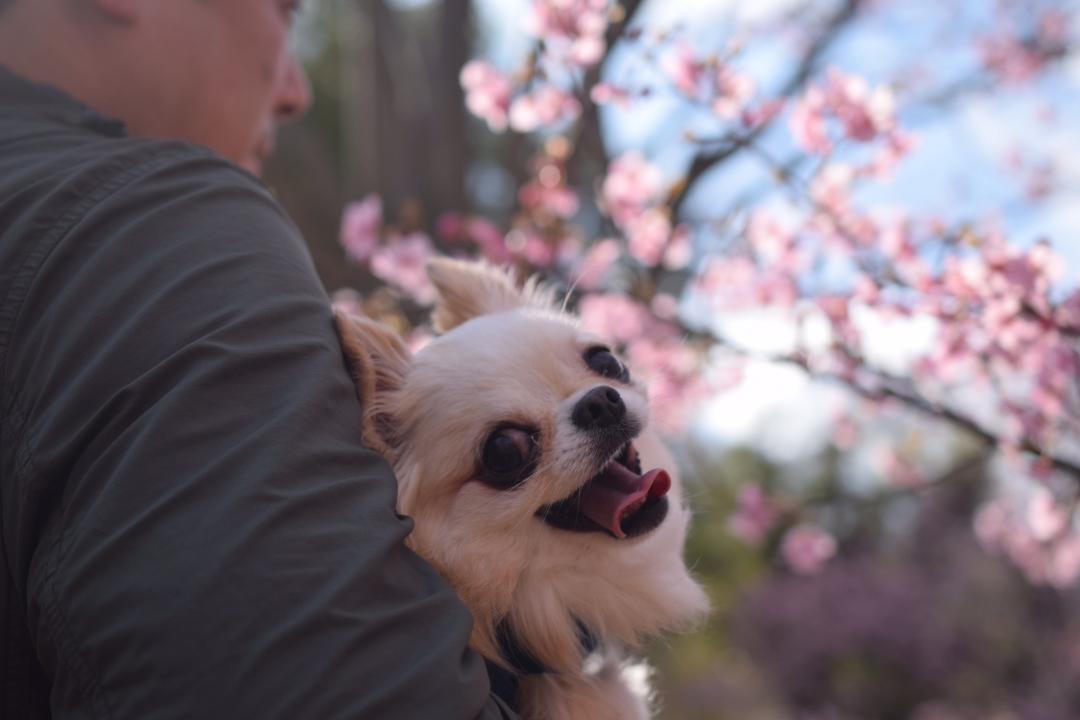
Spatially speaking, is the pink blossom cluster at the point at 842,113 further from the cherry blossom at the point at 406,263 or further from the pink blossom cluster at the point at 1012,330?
the cherry blossom at the point at 406,263

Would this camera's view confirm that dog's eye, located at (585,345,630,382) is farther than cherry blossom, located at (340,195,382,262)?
No

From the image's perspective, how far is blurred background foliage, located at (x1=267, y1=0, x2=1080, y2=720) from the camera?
5.16 m

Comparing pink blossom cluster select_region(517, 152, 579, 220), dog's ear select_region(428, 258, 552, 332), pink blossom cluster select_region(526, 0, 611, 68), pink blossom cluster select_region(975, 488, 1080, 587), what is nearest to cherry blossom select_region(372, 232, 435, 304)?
pink blossom cluster select_region(517, 152, 579, 220)

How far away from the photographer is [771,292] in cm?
347

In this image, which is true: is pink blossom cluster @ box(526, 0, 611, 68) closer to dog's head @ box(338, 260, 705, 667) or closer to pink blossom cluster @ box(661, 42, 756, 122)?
pink blossom cluster @ box(661, 42, 756, 122)

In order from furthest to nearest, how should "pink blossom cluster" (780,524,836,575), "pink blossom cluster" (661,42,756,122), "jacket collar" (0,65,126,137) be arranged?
"pink blossom cluster" (780,524,836,575), "pink blossom cluster" (661,42,756,122), "jacket collar" (0,65,126,137)

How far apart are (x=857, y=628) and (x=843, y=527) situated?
13.0 feet

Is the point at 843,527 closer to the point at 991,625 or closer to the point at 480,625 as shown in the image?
the point at 991,625

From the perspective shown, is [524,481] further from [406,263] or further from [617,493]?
[406,263]

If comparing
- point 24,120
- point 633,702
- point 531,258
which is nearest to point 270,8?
point 24,120

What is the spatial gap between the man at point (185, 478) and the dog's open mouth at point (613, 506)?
19.4 inches

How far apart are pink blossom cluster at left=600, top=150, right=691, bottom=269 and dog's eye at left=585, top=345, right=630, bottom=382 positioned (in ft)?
5.89

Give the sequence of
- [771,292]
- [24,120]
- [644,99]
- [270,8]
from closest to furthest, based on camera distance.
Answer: [24,120]
[270,8]
[644,99]
[771,292]

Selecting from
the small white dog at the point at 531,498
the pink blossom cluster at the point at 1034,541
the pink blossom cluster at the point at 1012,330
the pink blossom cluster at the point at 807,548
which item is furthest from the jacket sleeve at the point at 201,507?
the pink blossom cluster at the point at 1034,541
